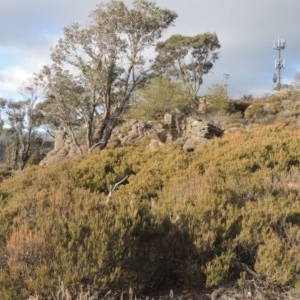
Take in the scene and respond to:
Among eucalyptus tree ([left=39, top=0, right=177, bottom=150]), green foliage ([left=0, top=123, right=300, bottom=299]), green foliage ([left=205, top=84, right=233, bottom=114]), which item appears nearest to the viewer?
green foliage ([left=0, top=123, right=300, bottom=299])

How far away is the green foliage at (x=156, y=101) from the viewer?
106 feet

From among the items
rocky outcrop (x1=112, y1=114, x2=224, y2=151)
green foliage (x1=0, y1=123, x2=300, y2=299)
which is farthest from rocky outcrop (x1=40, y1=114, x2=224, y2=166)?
green foliage (x1=0, y1=123, x2=300, y2=299)

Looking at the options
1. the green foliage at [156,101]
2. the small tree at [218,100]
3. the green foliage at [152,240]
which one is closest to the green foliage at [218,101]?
the small tree at [218,100]

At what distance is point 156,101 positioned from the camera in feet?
109

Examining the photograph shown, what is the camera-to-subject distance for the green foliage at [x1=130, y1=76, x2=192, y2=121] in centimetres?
3238

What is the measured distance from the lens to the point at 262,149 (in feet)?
38.7

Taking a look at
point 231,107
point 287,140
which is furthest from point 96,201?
point 231,107

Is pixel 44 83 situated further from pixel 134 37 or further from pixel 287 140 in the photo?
pixel 287 140

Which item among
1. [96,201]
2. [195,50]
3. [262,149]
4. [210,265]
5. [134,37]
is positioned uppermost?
[195,50]

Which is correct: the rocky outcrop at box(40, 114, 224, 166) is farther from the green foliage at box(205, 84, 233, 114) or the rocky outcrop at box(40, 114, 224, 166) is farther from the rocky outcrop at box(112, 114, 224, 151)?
the green foliage at box(205, 84, 233, 114)

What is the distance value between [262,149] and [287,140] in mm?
1693

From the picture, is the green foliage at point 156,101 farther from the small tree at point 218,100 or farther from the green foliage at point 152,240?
the green foliage at point 152,240

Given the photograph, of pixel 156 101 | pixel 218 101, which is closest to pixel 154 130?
pixel 156 101

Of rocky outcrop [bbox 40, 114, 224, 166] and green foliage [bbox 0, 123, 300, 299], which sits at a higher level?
rocky outcrop [bbox 40, 114, 224, 166]
